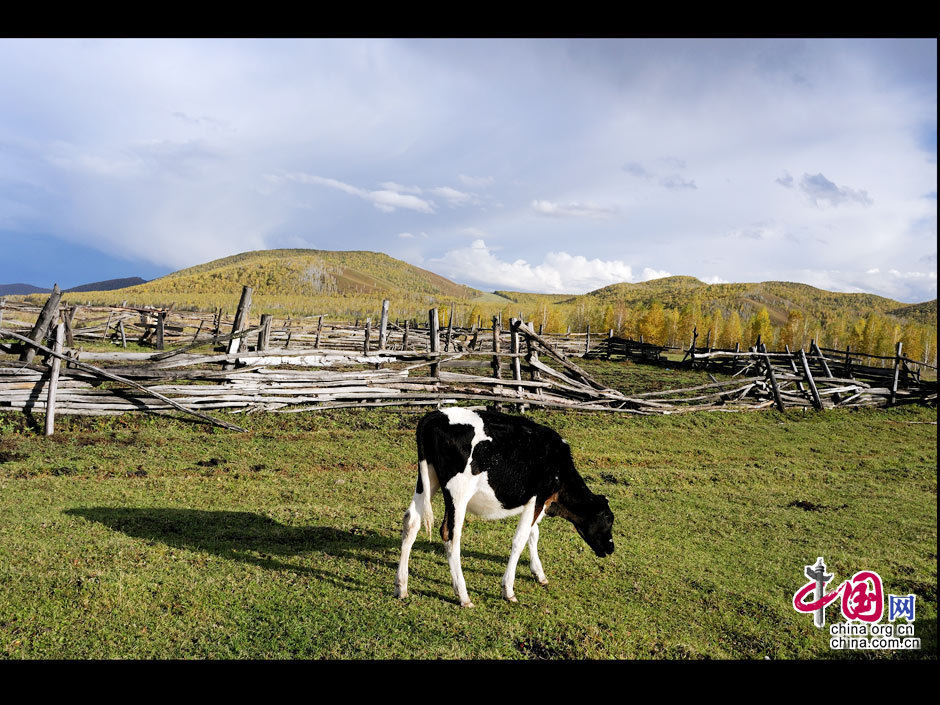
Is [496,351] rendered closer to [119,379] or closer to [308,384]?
[308,384]

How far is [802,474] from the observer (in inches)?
379

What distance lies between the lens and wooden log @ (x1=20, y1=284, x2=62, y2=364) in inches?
425

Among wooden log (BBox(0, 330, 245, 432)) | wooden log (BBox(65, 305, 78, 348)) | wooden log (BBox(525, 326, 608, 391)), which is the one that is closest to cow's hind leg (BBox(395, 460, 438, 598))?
wooden log (BBox(0, 330, 245, 432))

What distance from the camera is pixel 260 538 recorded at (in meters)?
5.72

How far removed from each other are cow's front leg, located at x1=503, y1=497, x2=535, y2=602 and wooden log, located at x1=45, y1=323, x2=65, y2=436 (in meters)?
9.57

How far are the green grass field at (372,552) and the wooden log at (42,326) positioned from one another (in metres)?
1.45

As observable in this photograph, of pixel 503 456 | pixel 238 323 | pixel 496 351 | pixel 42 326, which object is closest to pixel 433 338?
pixel 496 351

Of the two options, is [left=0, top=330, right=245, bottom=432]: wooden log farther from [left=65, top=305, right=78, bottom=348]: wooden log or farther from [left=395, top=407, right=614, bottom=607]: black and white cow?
[left=65, top=305, right=78, bottom=348]: wooden log

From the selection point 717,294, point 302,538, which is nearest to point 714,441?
point 302,538

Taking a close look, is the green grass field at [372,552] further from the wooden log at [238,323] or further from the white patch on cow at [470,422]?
the wooden log at [238,323]

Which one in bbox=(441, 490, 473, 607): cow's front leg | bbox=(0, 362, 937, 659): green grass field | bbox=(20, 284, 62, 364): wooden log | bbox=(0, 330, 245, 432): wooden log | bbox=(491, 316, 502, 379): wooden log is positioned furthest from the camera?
bbox=(491, 316, 502, 379): wooden log

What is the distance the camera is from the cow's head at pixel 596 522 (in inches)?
199

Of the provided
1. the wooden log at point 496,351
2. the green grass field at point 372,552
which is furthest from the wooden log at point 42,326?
the wooden log at point 496,351
